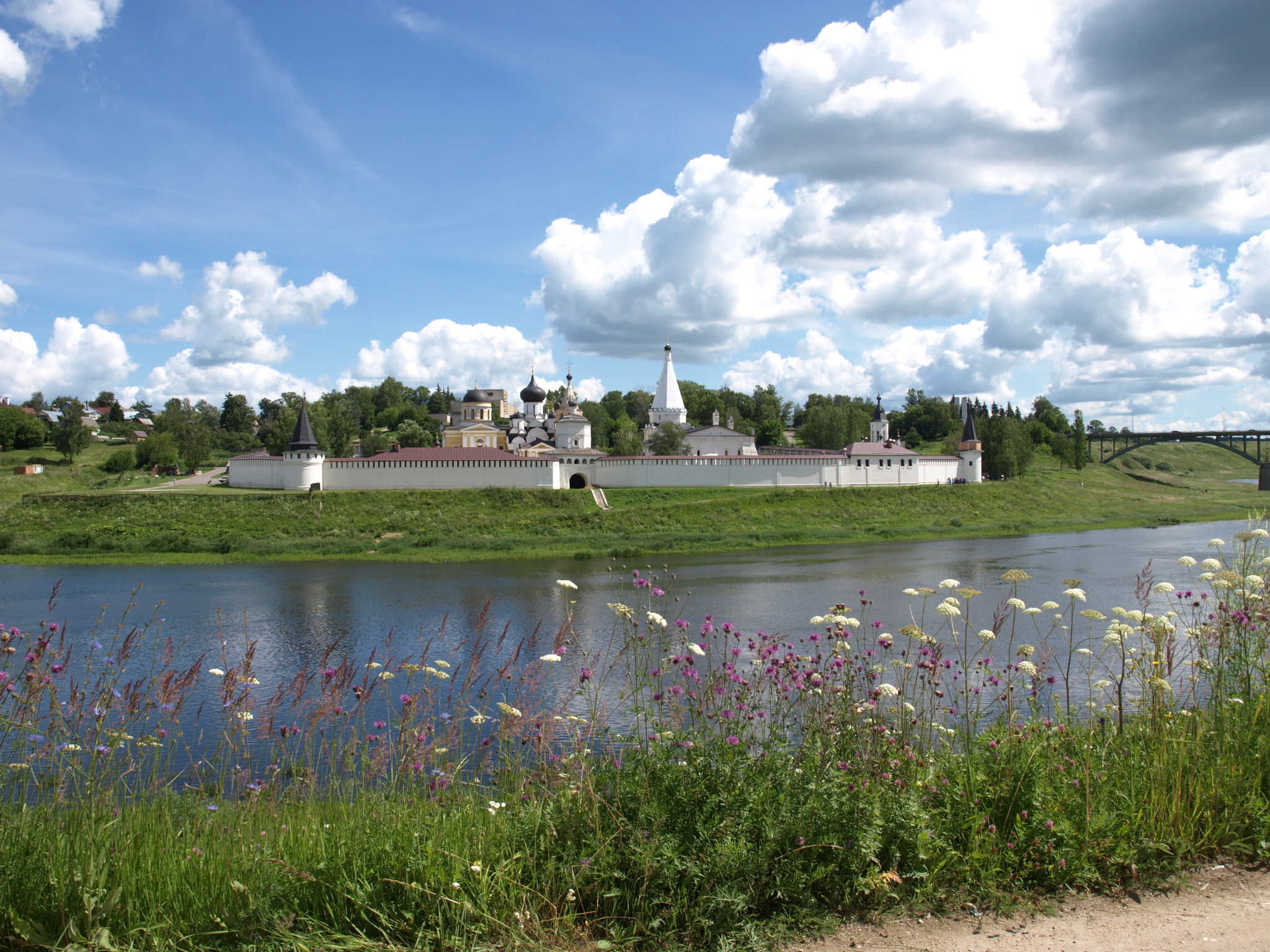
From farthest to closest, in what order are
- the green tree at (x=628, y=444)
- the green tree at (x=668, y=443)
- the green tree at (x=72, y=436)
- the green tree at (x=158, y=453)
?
the green tree at (x=72, y=436) → the green tree at (x=158, y=453) → the green tree at (x=668, y=443) → the green tree at (x=628, y=444)

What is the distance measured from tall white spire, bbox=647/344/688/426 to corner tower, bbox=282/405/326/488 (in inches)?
1143

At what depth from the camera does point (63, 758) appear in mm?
3955

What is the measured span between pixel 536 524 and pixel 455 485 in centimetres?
769

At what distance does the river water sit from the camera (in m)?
16.1

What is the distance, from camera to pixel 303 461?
131 ft

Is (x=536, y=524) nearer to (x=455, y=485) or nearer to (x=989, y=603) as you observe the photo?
(x=455, y=485)

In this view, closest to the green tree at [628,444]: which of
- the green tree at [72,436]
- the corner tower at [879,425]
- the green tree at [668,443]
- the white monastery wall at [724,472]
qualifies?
the green tree at [668,443]

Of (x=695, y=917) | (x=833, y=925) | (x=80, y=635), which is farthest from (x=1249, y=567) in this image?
(x=80, y=635)

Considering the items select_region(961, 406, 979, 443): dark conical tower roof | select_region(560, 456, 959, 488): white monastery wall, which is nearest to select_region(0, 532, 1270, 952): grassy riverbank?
select_region(560, 456, 959, 488): white monastery wall

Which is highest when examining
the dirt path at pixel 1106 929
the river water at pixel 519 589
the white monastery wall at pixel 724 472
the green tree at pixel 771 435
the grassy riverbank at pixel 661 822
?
the green tree at pixel 771 435

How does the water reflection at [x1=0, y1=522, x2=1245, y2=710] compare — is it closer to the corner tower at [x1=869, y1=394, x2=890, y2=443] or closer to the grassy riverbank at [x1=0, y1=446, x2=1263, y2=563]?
the grassy riverbank at [x1=0, y1=446, x2=1263, y2=563]

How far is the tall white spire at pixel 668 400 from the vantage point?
64.0 metres

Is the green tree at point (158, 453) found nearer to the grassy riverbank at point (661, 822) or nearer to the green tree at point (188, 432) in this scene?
the green tree at point (188, 432)

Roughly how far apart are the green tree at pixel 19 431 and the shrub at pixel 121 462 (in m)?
10.9
